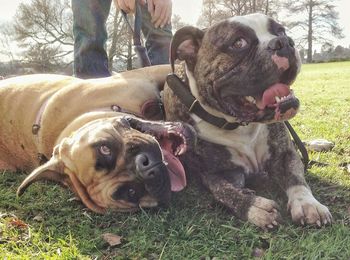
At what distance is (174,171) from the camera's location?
3033 mm

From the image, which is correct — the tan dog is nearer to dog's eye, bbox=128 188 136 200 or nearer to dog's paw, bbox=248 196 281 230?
dog's eye, bbox=128 188 136 200

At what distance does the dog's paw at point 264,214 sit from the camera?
252 cm

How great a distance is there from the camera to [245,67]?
284cm

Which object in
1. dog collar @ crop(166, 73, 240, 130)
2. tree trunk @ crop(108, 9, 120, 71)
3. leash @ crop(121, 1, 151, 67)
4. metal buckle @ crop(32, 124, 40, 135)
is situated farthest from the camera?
tree trunk @ crop(108, 9, 120, 71)

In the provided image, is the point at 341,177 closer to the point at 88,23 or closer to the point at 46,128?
the point at 46,128

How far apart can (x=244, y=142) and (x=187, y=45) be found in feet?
2.67

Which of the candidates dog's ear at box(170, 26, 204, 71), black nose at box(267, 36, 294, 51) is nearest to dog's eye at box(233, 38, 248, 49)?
black nose at box(267, 36, 294, 51)

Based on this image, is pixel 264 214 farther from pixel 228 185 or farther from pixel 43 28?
pixel 43 28

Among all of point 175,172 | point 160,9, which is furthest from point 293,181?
point 160,9

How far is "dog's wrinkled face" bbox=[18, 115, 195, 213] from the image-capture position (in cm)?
261

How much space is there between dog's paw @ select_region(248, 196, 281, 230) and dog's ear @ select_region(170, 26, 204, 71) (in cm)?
120

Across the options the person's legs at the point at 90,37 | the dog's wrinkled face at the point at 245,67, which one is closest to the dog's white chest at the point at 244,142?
the dog's wrinkled face at the point at 245,67

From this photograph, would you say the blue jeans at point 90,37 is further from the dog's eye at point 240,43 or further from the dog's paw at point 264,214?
the dog's paw at point 264,214

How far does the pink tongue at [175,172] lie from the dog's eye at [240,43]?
82 cm
